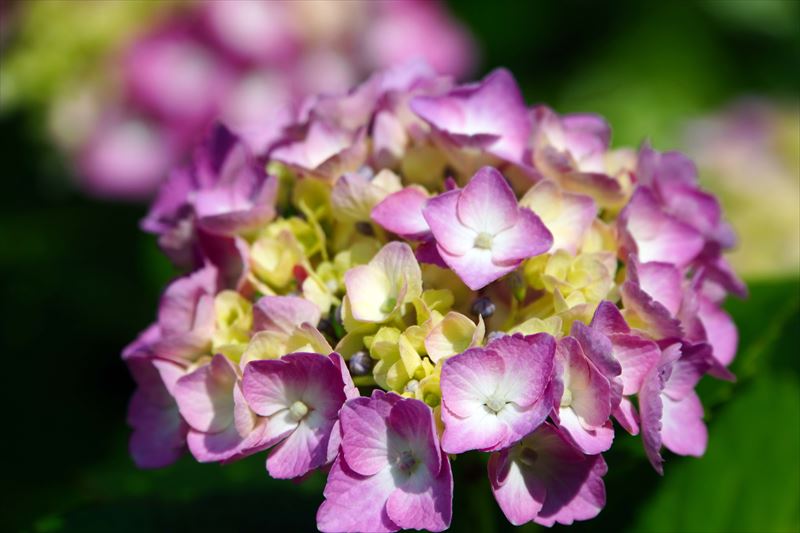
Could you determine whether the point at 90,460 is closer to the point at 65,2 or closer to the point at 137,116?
the point at 137,116

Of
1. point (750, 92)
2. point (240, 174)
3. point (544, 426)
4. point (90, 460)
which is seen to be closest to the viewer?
point (544, 426)

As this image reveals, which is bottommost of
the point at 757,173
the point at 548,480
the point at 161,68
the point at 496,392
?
the point at 757,173

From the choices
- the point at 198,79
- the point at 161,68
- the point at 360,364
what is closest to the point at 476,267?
the point at 360,364

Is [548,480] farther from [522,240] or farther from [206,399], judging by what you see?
[206,399]

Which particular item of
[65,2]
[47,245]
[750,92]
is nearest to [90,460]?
[47,245]

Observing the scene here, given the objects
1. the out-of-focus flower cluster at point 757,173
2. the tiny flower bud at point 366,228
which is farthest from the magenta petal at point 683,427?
the out-of-focus flower cluster at point 757,173

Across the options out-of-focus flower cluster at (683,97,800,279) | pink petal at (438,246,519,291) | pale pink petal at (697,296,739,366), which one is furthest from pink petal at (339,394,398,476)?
out-of-focus flower cluster at (683,97,800,279)
